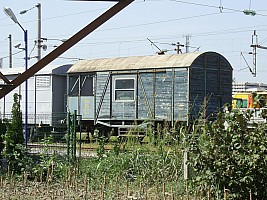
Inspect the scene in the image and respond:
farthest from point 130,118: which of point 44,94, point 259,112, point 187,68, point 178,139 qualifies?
point 259,112

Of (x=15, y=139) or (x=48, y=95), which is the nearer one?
(x=15, y=139)

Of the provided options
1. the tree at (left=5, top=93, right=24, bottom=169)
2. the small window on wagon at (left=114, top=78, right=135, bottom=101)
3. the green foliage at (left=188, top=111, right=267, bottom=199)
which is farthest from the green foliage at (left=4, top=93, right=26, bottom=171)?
the small window on wagon at (left=114, top=78, right=135, bottom=101)

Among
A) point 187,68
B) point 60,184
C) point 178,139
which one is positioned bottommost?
point 60,184

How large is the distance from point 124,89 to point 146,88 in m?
1.29

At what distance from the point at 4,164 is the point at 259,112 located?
6.28 meters

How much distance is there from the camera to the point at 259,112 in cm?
732

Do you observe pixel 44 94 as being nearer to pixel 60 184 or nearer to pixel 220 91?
pixel 220 91

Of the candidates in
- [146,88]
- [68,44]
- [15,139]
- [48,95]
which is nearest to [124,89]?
[146,88]

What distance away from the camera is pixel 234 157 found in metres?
6.95

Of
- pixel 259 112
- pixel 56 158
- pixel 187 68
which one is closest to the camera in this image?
pixel 259 112

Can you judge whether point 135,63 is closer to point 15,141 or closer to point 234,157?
point 15,141

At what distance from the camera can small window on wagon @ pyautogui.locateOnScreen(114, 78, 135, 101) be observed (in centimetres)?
2245

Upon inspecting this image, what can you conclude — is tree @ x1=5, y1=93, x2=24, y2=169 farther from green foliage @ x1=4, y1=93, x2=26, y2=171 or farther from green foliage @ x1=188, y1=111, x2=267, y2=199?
green foliage @ x1=188, y1=111, x2=267, y2=199

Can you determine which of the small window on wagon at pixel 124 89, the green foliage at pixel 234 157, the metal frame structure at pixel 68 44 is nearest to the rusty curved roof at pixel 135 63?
the small window on wagon at pixel 124 89
